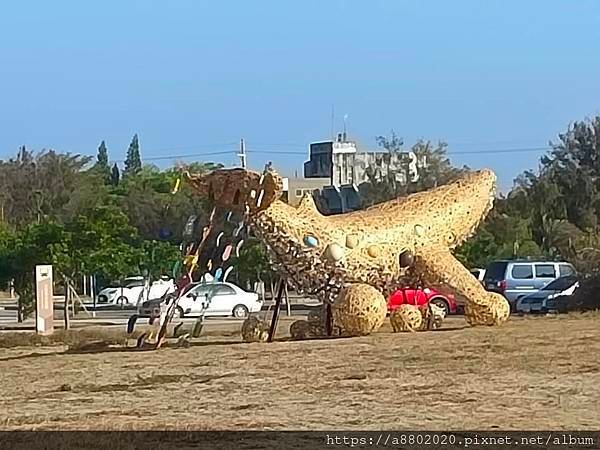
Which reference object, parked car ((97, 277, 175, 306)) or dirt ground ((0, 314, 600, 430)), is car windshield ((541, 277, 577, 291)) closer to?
dirt ground ((0, 314, 600, 430))

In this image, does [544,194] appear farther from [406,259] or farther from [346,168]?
[406,259]

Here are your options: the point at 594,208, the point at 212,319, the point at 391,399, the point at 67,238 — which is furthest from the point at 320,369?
the point at 594,208

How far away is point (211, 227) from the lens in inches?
746

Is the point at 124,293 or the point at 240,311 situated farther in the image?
the point at 124,293

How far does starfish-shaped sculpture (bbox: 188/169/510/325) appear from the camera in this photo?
1902cm

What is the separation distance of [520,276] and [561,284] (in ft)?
7.20

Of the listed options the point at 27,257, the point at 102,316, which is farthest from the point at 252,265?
the point at 27,257

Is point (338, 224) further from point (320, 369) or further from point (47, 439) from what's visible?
point (47, 439)

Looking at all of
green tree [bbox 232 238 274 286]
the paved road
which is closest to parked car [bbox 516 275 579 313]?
the paved road

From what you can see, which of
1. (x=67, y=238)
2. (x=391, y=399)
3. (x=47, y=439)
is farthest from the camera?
(x=67, y=238)

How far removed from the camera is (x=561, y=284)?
31797 mm

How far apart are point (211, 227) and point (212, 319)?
15.0 m

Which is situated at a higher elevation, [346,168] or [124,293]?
[346,168]

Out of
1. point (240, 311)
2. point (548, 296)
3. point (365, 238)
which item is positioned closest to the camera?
point (365, 238)
